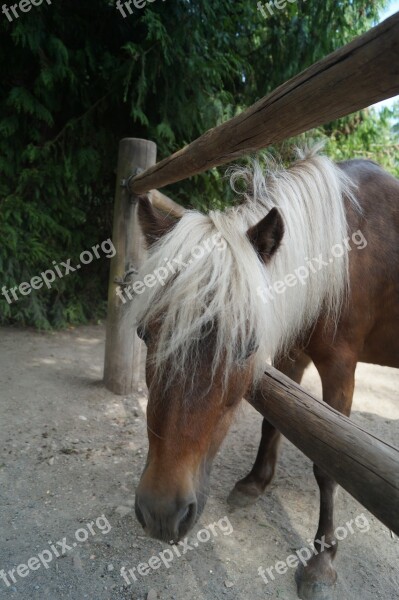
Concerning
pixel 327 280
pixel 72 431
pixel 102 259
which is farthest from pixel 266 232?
pixel 102 259

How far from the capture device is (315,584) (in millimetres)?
1891

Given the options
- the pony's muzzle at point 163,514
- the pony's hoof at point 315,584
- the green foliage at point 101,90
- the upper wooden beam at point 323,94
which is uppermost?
the green foliage at point 101,90

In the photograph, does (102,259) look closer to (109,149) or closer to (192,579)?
(109,149)

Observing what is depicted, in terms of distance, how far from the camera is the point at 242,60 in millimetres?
5008

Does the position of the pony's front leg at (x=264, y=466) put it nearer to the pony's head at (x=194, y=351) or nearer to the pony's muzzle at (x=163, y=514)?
the pony's head at (x=194, y=351)

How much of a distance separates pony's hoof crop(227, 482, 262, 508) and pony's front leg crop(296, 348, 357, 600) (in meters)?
0.51

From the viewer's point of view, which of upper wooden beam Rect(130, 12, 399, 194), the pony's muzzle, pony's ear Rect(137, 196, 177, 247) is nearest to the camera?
upper wooden beam Rect(130, 12, 399, 194)

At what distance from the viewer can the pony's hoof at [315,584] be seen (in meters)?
1.87

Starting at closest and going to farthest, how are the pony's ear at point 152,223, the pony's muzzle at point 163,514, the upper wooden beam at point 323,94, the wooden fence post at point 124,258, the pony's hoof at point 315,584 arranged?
the upper wooden beam at point 323,94 → the pony's muzzle at point 163,514 → the pony's ear at point 152,223 → the pony's hoof at point 315,584 → the wooden fence post at point 124,258

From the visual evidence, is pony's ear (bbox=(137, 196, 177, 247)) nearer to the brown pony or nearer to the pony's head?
the brown pony

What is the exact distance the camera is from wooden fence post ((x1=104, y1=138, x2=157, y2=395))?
336cm

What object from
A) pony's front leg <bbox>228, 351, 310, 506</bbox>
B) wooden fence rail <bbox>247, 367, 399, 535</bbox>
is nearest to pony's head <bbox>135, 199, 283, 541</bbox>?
wooden fence rail <bbox>247, 367, 399, 535</bbox>

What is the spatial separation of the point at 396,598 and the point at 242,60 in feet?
18.4

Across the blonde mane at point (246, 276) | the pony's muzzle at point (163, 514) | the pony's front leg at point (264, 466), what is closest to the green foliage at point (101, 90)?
the pony's front leg at point (264, 466)
